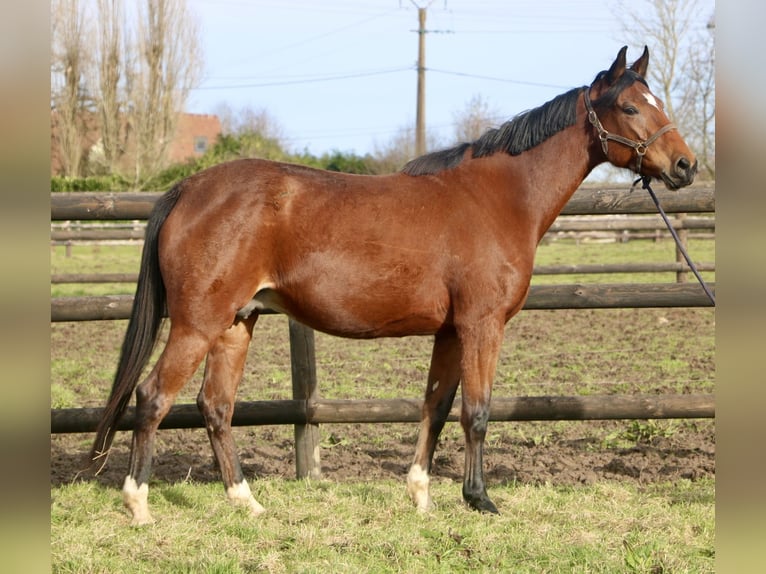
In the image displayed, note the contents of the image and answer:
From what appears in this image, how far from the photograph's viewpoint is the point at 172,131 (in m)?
34.1

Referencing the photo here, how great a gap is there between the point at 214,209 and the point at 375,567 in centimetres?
187

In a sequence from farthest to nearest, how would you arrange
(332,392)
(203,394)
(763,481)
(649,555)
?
(332,392), (203,394), (649,555), (763,481)

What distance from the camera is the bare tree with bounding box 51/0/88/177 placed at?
31.8m

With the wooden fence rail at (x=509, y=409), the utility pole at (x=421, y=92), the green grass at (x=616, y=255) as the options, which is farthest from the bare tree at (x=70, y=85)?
the wooden fence rail at (x=509, y=409)

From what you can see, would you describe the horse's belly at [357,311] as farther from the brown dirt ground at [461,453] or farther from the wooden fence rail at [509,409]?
the brown dirt ground at [461,453]

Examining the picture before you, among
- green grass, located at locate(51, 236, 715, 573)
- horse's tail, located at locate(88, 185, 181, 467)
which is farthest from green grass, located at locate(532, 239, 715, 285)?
horse's tail, located at locate(88, 185, 181, 467)

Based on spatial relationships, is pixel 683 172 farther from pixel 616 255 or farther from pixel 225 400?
pixel 616 255

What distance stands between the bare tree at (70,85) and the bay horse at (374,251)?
31111mm

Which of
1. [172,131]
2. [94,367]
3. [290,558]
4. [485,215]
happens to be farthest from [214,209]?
[172,131]

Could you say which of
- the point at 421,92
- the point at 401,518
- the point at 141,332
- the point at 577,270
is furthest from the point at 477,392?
the point at 421,92

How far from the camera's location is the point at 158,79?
34375 millimetres

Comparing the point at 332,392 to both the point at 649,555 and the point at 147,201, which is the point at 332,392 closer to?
the point at 147,201

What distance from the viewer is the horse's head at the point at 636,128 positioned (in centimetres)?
391

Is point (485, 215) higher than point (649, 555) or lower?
higher
